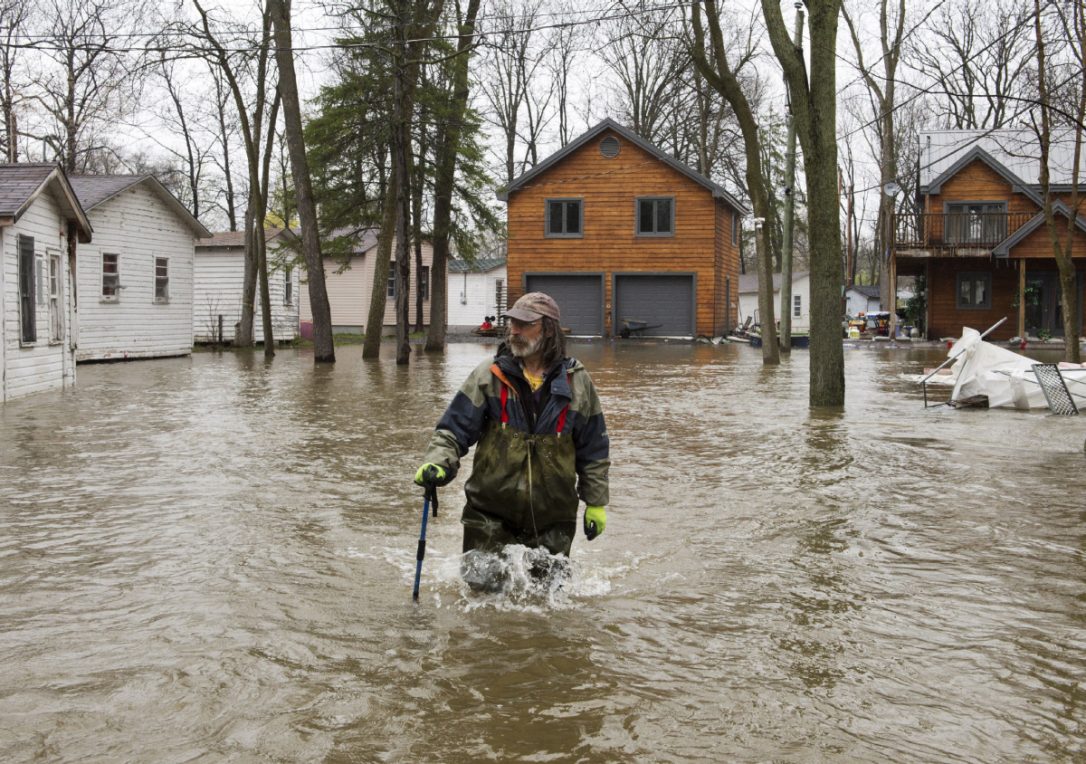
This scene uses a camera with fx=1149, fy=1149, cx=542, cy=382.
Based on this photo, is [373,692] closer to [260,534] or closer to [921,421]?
[260,534]

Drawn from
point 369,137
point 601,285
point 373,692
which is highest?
point 369,137

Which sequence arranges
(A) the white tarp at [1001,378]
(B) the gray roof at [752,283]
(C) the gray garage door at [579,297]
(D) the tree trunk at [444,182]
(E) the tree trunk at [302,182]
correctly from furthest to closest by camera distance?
(B) the gray roof at [752,283] → (C) the gray garage door at [579,297] → (D) the tree trunk at [444,182] → (E) the tree trunk at [302,182] → (A) the white tarp at [1001,378]

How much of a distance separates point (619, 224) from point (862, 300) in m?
37.6

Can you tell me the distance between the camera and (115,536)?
24.9 feet

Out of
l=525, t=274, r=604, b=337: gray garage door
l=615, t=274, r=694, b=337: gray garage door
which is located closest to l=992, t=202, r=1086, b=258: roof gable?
l=615, t=274, r=694, b=337: gray garage door

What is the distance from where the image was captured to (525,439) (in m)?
5.61

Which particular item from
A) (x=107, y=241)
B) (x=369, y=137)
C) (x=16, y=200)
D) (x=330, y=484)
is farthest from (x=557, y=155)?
(x=330, y=484)

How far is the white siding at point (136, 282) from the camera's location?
29.8 metres

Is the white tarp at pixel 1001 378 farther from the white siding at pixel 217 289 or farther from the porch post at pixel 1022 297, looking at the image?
the white siding at pixel 217 289

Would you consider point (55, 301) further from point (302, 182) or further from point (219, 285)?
point (219, 285)

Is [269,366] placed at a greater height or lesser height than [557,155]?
lesser

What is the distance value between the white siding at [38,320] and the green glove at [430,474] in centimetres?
1338

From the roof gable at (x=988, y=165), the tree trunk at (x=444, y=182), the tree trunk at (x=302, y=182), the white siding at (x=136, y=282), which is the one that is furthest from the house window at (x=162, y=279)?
the roof gable at (x=988, y=165)

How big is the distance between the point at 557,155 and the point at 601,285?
5.25 metres
